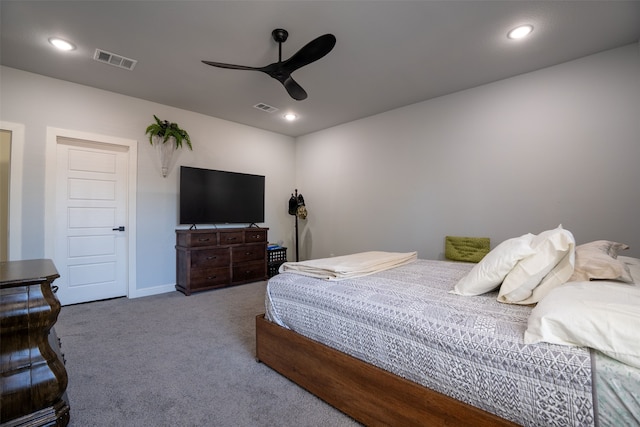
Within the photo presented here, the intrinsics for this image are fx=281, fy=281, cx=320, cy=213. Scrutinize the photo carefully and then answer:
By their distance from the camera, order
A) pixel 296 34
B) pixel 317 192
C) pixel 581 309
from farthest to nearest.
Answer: pixel 317 192 < pixel 296 34 < pixel 581 309

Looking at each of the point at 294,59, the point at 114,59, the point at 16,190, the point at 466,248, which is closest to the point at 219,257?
the point at 16,190

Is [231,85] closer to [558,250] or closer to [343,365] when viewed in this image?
[343,365]

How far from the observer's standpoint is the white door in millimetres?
3516

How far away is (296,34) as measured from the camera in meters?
2.56

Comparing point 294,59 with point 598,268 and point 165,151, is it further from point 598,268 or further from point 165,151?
point 165,151

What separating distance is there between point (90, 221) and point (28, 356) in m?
2.96

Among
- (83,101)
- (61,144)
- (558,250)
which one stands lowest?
(558,250)

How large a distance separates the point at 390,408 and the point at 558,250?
112cm

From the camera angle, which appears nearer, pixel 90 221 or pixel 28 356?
pixel 28 356

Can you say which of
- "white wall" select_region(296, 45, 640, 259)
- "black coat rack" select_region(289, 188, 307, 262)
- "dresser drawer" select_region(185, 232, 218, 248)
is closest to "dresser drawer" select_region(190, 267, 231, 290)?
"dresser drawer" select_region(185, 232, 218, 248)

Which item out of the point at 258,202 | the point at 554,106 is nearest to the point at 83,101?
the point at 258,202

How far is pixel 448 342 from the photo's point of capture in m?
1.16

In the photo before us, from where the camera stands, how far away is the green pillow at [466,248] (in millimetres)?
3406

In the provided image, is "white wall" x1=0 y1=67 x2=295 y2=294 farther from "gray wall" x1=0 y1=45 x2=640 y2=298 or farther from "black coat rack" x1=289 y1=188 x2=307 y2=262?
"black coat rack" x1=289 y1=188 x2=307 y2=262
